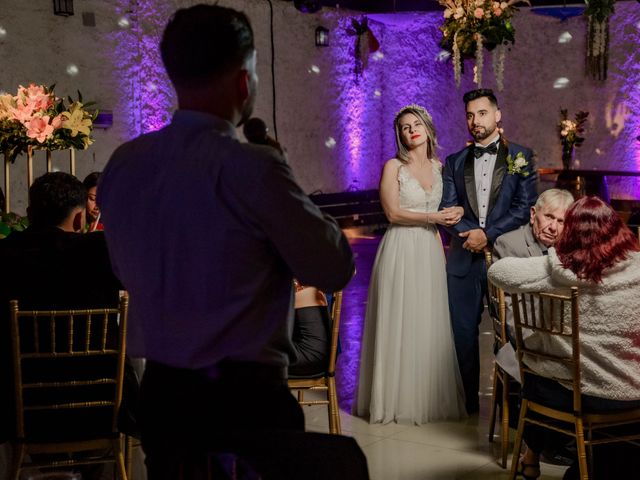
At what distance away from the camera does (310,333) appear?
3.75 metres

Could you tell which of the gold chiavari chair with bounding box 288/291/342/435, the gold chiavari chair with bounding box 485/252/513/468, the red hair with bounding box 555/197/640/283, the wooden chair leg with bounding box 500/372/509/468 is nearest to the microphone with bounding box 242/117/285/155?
the red hair with bounding box 555/197/640/283

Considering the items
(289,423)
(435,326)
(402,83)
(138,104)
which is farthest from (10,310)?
(402,83)

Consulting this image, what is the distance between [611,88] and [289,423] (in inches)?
440

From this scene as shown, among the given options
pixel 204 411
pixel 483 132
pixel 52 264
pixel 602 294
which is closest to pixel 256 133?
pixel 204 411

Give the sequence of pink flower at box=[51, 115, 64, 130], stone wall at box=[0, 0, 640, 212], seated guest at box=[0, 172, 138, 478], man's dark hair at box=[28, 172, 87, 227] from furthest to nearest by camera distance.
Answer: stone wall at box=[0, 0, 640, 212] < pink flower at box=[51, 115, 64, 130] < man's dark hair at box=[28, 172, 87, 227] < seated guest at box=[0, 172, 138, 478]

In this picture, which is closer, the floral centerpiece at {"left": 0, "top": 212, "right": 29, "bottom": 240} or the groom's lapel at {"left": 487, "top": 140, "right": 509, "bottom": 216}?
the floral centerpiece at {"left": 0, "top": 212, "right": 29, "bottom": 240}

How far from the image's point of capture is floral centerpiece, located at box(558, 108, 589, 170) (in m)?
11.8

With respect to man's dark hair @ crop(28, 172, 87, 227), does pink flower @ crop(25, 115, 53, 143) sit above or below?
above

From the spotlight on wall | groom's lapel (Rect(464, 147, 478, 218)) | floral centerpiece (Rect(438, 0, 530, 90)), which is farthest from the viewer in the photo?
the spotlight on wall

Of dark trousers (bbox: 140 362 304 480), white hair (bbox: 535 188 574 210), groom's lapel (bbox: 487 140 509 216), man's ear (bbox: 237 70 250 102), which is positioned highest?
man's ear (bbox: 237 70 250 102)

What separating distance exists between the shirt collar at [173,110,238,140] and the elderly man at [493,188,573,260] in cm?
265

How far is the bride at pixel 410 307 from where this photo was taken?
4.50m

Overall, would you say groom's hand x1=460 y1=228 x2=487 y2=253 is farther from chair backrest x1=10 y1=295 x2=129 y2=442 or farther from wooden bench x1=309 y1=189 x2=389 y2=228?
wooden bench x1=309 y1=189 x2=389 y2=228

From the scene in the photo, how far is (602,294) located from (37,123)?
99.7 inches
